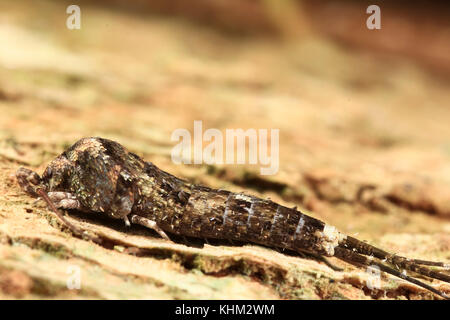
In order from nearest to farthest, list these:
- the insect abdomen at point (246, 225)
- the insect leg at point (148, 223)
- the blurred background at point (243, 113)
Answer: the blurred background at point (243, 113) < the insect leg at point (148, 223) < the insect abdomen at point (246, 225)

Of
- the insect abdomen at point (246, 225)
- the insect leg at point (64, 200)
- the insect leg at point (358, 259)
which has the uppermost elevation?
the insect leg at point (64, 200)

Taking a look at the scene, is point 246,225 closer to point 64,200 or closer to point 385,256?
point 385,256

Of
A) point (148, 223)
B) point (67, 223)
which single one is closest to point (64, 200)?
point (67, 223)

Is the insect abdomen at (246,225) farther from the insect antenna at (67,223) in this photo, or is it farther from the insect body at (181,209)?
the insect antenna at (67,223)

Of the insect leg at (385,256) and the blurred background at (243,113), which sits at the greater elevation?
the blurred background at (243,113)

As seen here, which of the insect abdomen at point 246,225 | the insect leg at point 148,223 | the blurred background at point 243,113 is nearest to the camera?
the blurred background at point 243,113

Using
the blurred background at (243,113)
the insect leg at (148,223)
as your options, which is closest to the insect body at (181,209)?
the insect leg at (148,223)
